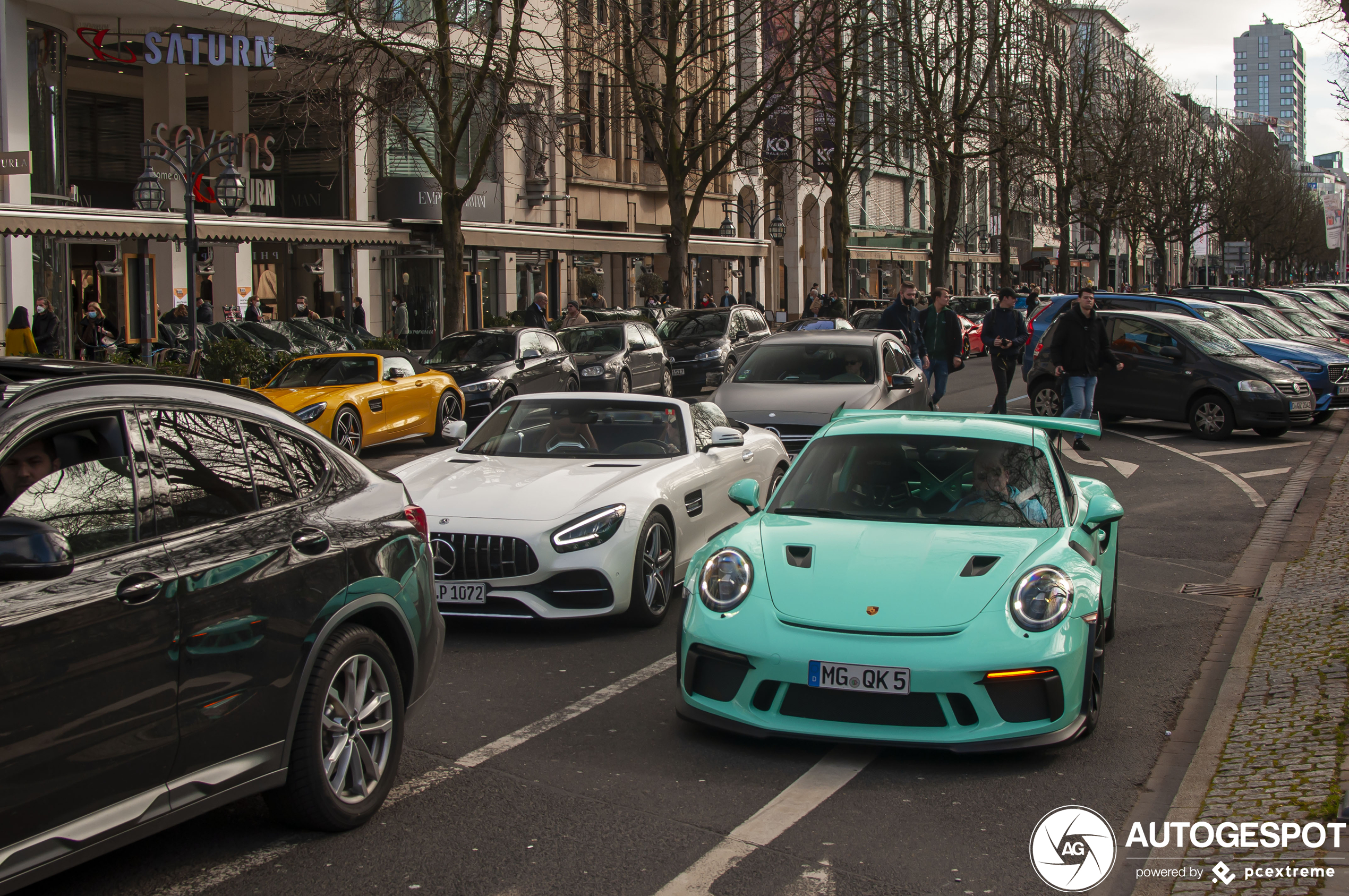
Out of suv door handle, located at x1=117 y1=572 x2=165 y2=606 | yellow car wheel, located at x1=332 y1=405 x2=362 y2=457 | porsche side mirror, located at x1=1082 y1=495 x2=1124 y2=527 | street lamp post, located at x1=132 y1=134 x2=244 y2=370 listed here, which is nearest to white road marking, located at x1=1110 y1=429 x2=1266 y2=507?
porsche side mirror, located at x1=1082 y1=495 x2=1124 y2=527

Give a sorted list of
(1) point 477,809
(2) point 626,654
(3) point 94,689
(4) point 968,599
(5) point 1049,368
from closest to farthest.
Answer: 1. (3) point 94,689
2. (1) point 477,809
3. (4) point 968,599
4. (2) point 626,654
5. (5) point 1049,368

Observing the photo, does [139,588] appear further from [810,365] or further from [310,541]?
[810,365]

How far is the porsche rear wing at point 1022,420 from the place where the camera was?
6719mm

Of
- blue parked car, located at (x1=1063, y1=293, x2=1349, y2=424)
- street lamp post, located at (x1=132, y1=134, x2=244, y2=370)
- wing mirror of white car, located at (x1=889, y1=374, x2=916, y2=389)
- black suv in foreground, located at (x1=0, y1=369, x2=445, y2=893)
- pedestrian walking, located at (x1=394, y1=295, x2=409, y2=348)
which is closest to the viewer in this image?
black suv in foreground, located at (x1=0, y1=369, x2=445, y2=893)

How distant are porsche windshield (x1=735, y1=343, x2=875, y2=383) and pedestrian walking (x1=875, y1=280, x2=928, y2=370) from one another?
3856 millimetres

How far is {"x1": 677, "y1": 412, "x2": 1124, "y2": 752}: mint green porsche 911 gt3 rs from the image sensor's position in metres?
5.11

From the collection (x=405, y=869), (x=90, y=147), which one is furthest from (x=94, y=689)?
(x=90, y=147)

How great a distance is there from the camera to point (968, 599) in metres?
5.30

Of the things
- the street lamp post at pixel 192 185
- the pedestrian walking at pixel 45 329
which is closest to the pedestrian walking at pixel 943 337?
the street lamp post at pixel 192 185

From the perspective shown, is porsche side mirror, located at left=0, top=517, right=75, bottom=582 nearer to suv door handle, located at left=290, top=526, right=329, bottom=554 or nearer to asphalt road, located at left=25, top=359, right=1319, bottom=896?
suv door handle, located at left=290, top=526, right=329, bottom=554

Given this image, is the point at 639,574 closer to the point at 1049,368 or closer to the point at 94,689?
the point at 94,689

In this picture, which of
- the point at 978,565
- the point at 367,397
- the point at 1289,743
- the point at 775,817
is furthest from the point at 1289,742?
the point at 367,397

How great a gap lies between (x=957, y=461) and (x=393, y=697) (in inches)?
121

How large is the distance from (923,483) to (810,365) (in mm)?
8421
